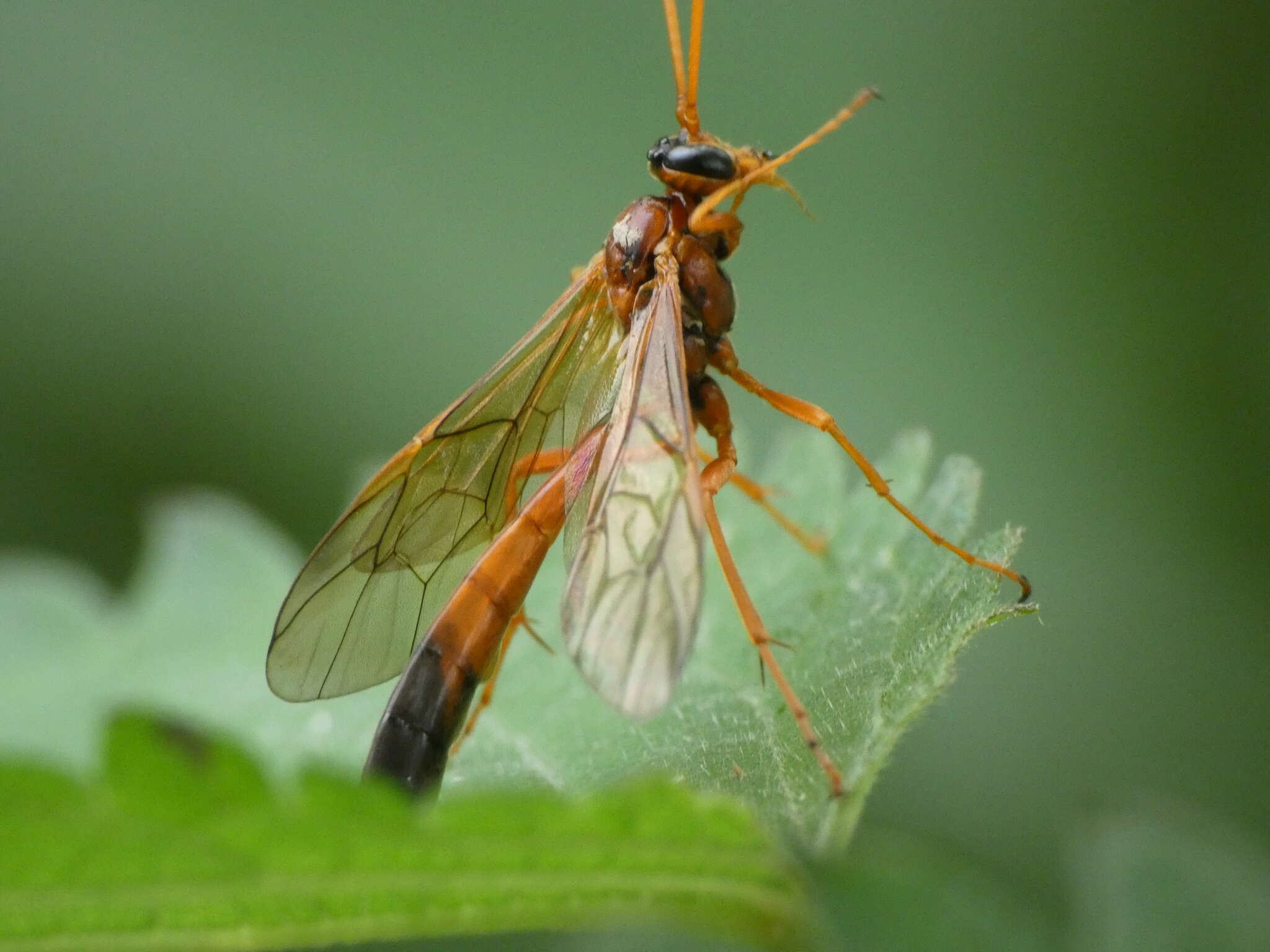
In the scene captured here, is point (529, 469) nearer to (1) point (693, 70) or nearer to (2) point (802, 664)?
(2) point (802, 664)

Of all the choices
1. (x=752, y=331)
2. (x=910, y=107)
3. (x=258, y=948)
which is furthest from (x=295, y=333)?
(x=258, y=948)

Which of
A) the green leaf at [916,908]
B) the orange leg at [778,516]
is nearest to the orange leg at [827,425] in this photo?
the orange leg at [778,516]

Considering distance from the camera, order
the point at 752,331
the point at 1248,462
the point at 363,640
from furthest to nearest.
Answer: the point at 752,331, the point at 1248,462, the point at 363,640

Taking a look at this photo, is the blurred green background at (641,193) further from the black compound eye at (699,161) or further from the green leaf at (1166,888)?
the green leaf at (1166,888)

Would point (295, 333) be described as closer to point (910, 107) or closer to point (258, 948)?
point (910, 107)

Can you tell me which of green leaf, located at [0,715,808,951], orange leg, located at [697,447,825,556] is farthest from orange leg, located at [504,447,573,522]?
green leaf, located at [0,715,808,951]

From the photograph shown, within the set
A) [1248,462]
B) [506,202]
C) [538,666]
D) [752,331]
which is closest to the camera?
[538,666]

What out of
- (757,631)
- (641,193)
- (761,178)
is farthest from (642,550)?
(641,193)
